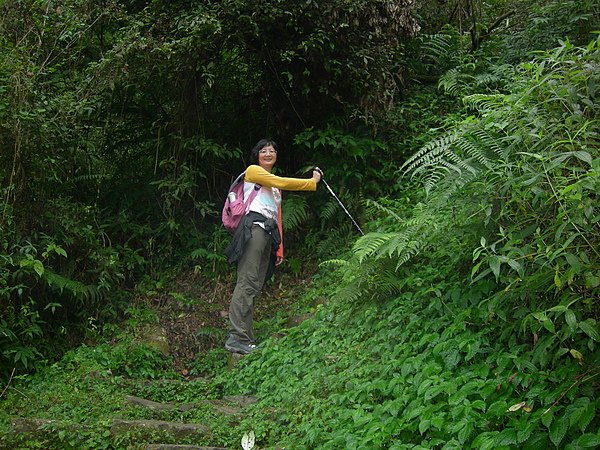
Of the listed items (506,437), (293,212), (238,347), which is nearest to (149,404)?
(238,347)

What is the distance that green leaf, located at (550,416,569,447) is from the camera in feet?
10.8

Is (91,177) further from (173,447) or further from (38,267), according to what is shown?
(173,447)

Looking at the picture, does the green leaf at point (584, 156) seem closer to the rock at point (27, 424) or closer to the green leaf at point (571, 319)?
the green leaf at point (571, 319)

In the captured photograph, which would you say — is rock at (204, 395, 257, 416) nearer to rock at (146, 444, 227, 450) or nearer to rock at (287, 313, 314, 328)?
rock at (146, 444, 227, 450)

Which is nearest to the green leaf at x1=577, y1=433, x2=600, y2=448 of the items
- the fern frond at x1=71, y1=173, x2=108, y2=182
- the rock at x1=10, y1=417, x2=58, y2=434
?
the rock at x1=10, y1=417, x2=58, y2=434

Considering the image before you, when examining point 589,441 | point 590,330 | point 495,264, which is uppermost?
point 495,264

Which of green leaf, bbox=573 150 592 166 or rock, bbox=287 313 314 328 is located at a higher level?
green leaf, bbox=573 150 592 166

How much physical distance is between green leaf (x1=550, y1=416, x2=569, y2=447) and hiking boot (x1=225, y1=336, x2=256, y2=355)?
3.97m

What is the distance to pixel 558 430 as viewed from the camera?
3.34 m

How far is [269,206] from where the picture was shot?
7098mm

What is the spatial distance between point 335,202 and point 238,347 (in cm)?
242

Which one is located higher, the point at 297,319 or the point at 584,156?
the point at 584,156

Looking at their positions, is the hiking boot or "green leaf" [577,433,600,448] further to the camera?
the hiking boot

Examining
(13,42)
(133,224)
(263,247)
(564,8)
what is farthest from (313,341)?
(564,8)
